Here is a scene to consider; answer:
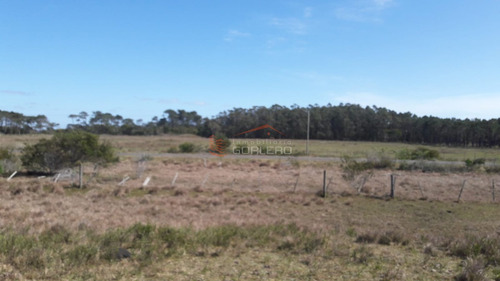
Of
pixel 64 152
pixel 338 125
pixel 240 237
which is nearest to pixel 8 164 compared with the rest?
pixel 64 152

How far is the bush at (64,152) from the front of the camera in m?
22.7

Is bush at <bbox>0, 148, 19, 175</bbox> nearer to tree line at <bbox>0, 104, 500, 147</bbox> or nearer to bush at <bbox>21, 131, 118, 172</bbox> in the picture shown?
bush at <bbox>21, 131, 118, 172</bbox>

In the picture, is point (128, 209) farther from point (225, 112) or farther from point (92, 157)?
point (225, 112)

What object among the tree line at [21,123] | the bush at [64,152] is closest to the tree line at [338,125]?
the tree line at [21,123]

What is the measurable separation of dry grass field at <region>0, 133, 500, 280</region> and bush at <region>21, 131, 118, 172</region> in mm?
5774

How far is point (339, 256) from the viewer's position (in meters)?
6.80

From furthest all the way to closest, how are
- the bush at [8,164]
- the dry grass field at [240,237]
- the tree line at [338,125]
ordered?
the tree line at [338,125]
the bush at [8,164]
the dry grass field at [240,237]

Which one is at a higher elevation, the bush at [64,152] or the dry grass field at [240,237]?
the bush at [64,152]

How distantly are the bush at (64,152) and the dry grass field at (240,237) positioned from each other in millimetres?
5774

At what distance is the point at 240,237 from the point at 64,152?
19.7m

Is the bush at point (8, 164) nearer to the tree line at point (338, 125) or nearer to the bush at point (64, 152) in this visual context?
the bush at point (64, 152)

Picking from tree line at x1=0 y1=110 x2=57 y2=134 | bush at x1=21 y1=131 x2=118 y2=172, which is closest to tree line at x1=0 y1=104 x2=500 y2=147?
tree line at x1=0 y1=110 x2=57 y2=134

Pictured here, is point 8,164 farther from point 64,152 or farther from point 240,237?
point 240,237

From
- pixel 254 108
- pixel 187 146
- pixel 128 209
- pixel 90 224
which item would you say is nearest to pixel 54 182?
pixel 128 209
